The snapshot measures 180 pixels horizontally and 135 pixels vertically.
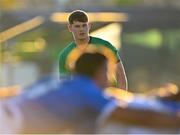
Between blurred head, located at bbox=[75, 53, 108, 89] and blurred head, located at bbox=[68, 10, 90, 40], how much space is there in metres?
0.56

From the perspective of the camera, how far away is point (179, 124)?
7.44ft

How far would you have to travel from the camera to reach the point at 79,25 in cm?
293

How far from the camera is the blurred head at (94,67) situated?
234cm

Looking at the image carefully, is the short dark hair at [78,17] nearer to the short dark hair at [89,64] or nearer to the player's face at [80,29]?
the player's face at [80,29]

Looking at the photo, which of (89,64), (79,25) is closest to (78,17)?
(79,25)

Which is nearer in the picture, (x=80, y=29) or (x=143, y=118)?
(x=143, y=118)

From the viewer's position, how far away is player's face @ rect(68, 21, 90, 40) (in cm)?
292

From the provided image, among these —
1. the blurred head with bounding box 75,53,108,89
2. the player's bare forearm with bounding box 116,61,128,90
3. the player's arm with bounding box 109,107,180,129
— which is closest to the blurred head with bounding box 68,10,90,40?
the player's bare forearm with bounding box 116,61,128,90

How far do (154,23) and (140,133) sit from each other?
8370 mm

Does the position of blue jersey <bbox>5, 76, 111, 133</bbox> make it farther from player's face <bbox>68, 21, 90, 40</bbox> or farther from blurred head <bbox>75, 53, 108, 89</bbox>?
player's face <bbox>68, 21, 90, 40</bbox>

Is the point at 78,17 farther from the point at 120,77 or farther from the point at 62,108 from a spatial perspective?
the point at 62,108

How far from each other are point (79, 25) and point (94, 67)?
1.99 feet

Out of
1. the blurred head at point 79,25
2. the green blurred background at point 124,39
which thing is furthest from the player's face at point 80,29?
the green blurred background at point 124,39

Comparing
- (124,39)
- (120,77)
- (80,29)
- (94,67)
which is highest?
(80,29)
